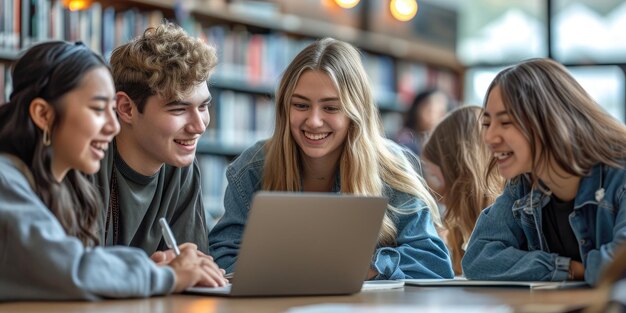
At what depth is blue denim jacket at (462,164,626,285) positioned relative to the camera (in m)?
2.04

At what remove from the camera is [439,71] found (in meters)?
7.52

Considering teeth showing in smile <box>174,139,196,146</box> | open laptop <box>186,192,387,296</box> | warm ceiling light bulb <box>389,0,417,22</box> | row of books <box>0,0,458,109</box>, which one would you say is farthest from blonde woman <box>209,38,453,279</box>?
warm ceiling light bulb <box>389,0,417,22</box>

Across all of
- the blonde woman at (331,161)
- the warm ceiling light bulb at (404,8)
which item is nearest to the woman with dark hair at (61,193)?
the blonde woman at (331,161)

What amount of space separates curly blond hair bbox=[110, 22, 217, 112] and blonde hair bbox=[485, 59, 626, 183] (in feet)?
2.47

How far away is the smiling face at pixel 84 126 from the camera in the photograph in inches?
71.2

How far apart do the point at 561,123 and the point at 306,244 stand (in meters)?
0.62

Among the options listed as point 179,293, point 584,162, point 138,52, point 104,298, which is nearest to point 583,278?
point 584,162

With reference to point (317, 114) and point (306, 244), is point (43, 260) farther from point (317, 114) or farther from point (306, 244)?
point (317, 114)

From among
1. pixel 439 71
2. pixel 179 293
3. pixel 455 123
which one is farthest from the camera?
pixel 439 71

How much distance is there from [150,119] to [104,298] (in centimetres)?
82

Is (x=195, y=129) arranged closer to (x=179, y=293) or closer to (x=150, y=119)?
(x=150, y=119)

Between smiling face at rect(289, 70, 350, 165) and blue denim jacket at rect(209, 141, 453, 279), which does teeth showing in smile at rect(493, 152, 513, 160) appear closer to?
blue denim jacket at rect(209, 141, 453, 279)

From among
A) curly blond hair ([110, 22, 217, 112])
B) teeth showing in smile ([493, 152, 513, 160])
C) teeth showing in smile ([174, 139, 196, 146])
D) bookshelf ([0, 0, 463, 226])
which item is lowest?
teeth showing in smile ([493, 152, 513, 160])

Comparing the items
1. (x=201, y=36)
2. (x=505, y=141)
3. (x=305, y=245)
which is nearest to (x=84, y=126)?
(x=305, y=245)
